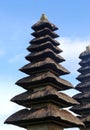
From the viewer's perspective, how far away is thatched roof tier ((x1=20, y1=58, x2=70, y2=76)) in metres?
33.4

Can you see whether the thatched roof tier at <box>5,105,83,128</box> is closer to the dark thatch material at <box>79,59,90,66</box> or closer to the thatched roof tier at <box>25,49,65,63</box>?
the thatched roof tier at <box>25,49,65,63</box>

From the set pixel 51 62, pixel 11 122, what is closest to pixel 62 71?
pixel 51 62

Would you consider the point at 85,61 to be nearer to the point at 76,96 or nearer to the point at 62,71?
the point at 76,96

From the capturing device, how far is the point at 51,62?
33219mm

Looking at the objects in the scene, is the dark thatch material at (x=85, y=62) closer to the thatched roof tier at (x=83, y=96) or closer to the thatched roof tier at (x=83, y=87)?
the thatched roof tier at (x=83, y=87)

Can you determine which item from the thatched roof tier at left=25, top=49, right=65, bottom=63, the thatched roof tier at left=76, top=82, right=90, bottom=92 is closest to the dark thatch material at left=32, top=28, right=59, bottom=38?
the thatched roof tier at left=25, top=49, right=65, bottom=63

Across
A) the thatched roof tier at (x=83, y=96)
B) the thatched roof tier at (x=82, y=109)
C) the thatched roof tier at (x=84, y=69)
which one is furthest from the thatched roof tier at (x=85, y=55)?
the thatched roof tier at (x=82, y=109)

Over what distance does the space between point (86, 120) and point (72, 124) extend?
643cm

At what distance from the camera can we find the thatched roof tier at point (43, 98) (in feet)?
102

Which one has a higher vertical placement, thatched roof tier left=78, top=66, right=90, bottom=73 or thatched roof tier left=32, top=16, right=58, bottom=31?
thatched roof tier left=32, top=16, right=58, bottom=31

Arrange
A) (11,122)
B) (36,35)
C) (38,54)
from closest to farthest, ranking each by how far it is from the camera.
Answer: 1. (11,122)
2. (38,54)
3. (36,35)

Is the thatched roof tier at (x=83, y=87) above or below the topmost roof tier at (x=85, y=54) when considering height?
below

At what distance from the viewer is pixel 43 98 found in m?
31.2

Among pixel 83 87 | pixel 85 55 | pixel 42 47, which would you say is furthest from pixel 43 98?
pixel 85 55
